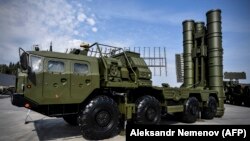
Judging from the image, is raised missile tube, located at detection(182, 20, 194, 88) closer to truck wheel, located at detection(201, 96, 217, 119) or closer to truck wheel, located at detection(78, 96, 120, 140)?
truck wheel, located at detection(201, 96, 217, 119)

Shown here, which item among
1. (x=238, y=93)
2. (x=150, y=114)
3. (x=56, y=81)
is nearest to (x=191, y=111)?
(x=150, y=114)

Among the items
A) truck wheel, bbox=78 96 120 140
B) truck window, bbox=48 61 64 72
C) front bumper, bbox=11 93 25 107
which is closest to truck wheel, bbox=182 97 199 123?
truck wheel, bbox=78 96 120 140

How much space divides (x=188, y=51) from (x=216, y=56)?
6.63ft

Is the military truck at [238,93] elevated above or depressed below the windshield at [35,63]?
below

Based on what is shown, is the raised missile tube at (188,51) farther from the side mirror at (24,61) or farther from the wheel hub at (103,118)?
the side mirror at (24,61)

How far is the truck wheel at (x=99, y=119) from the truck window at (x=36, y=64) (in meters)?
1.75

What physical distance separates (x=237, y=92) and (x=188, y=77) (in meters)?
12.5

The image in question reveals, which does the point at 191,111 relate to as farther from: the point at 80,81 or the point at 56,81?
the point at 56,81

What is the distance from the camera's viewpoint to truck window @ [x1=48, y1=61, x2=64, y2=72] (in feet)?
21.5

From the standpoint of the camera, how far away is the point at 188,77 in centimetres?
1493

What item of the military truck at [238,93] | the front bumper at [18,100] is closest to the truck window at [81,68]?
the front bumper at [18,100]

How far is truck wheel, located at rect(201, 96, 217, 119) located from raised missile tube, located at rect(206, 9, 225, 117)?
2.35ft

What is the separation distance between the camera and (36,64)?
253 inches

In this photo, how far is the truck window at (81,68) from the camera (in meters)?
7.06
